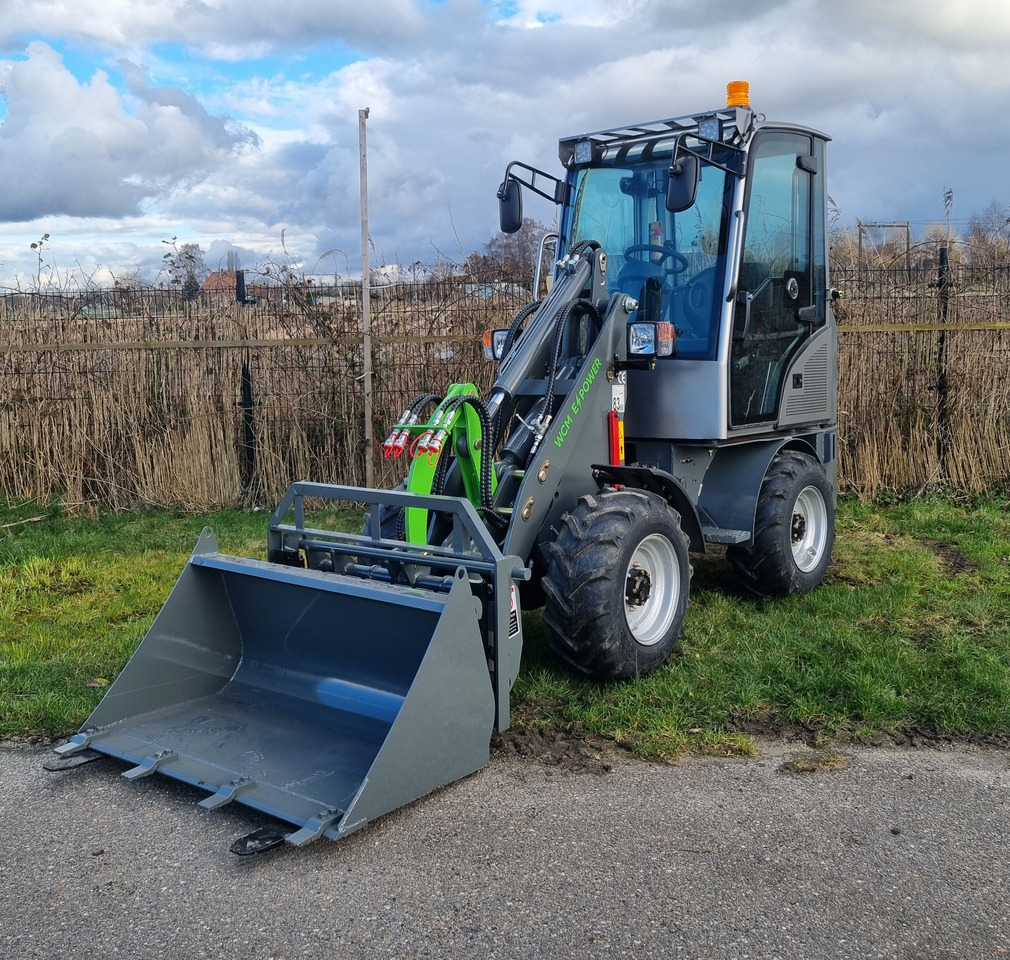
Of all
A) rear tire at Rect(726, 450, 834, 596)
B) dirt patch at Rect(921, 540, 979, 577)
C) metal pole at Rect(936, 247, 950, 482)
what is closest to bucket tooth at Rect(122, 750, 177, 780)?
rear tire at Rect(726, 450, 834, 596)

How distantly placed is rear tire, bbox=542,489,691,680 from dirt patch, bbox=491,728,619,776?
1.21 feet

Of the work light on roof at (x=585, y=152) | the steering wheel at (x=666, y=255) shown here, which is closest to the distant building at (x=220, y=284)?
the work light on roof at (x=585, y=152)

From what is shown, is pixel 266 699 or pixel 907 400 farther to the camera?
pixel 907 400

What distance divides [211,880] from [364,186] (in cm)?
607

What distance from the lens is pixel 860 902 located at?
3066 millimetres

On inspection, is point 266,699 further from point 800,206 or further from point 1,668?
point 800,206

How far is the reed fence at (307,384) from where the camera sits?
9273 mm

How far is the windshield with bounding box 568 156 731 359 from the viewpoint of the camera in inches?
217

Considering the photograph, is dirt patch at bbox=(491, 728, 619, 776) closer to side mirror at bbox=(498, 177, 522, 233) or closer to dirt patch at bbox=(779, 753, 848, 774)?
dirt patch at bbox=(779, 753, 848, 774)

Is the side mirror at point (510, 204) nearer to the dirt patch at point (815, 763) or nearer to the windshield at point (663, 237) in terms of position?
the windshield at point (663, 237)

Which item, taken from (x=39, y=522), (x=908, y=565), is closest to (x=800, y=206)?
(x=908, y=565)

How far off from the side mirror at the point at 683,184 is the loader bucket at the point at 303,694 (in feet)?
6.68

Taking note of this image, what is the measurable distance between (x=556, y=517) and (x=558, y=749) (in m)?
1.16

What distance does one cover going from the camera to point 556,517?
15.9 ft
